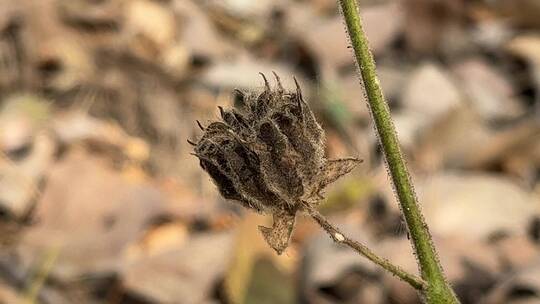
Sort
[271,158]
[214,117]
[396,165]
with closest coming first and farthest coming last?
[396,165], [271,158], [214,117]

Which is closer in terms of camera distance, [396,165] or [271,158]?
[396,165]

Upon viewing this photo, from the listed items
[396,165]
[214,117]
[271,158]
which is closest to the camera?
[396,165]

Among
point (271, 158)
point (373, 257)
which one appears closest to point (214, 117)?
point (271, 158)

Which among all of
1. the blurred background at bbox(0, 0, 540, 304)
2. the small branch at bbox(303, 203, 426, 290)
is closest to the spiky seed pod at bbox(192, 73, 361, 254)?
the small branch at bbox(303, 203, 426, 290)

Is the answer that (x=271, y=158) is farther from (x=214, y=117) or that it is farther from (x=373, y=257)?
(x=214, y=117)

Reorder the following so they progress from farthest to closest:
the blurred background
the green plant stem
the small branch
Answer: the blurred background → the small branch → the green plant stem

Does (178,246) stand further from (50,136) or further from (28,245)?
(50,136)

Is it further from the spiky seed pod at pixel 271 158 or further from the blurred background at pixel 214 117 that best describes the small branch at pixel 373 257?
the blurred background at pixel 214 117

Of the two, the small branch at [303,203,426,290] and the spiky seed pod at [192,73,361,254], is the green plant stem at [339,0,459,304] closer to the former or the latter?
the small branch at [303,203,426,290]
